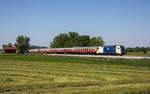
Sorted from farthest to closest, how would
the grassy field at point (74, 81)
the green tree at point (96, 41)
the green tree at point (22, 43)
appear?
the green tree at point (96, 41), the green tree at point (22, 43), the grassy field at point (74, 81)

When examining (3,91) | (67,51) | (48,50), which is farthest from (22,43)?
(3,91)

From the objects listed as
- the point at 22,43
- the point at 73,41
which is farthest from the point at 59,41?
the point at 22,43

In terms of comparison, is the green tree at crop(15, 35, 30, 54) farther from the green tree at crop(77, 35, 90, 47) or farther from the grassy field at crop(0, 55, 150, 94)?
the grassy field at crop(0, 55, 150, 94)

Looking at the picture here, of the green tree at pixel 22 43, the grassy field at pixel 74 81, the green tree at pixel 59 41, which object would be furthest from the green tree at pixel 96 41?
the grassy field at pixel 74 81

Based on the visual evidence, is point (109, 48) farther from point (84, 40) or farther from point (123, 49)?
point (84, 40)

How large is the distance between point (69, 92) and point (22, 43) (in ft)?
283

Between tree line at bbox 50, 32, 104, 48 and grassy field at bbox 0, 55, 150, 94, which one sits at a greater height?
tree line at bbox 50, 32, 104, 48

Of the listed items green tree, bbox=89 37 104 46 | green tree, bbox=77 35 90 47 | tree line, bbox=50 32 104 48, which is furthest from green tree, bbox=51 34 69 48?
green tree, bbox=89 37 104 46

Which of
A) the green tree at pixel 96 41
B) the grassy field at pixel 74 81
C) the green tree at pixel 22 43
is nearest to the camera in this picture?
the grassy field at pixel 74 81

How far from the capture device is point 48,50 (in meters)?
82.4

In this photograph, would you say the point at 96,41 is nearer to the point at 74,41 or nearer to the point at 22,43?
the point at 74,41

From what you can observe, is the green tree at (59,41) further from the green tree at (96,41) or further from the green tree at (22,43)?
the green tree at (22,43)

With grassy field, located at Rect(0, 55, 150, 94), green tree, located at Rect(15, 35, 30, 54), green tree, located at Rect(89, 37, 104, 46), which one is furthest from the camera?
green tree, located at Rect(89, 37, 104, 46)

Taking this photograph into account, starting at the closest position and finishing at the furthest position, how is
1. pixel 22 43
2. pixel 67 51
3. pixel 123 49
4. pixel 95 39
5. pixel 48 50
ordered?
1. pixel 123 49
2. pixel 67 51
3. pixel 48 50
4. pixel 22 43
5. pixel 95 39
